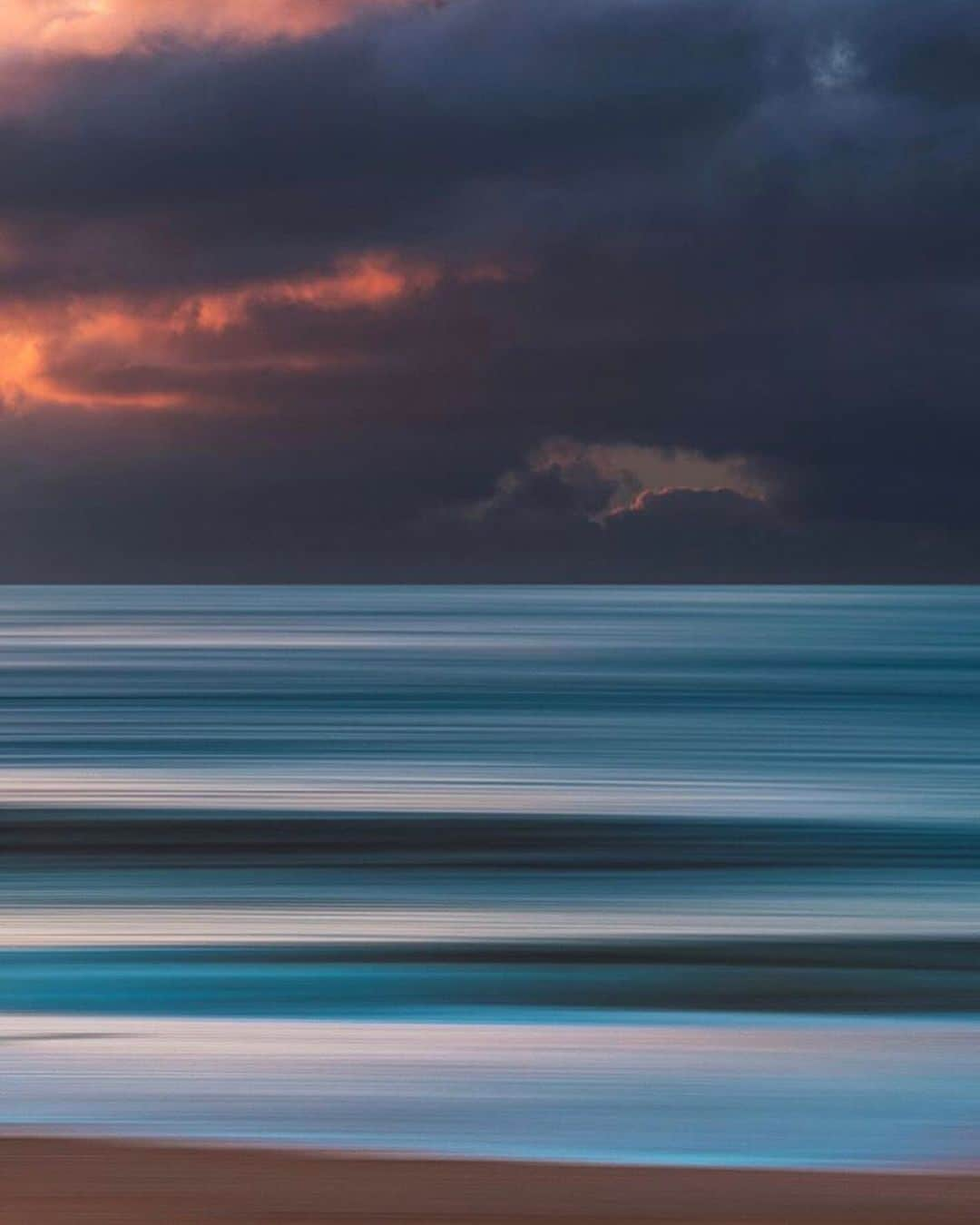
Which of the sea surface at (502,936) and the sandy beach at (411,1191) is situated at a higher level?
the sea surface at (502,936)

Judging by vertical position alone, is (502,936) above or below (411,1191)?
above

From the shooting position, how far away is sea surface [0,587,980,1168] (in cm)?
630

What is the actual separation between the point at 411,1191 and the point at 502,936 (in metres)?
5.38

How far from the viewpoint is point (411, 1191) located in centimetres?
527

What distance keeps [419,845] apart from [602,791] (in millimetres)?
5172

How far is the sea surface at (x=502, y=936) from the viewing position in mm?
6305

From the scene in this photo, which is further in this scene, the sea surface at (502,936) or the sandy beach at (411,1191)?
the sea surface at (502,936)

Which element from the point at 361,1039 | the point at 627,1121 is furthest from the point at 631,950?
the point at 627,1121

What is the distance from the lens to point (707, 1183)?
5.40 meters

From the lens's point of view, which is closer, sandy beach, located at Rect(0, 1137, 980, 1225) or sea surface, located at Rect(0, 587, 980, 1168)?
sandy beach, located at Rect(0, 1137, 980, 1225)

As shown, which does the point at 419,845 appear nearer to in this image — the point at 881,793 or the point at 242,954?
the point at 242,954

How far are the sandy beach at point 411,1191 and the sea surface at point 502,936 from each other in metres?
0.24

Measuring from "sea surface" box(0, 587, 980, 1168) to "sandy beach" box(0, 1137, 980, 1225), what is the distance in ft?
0.80

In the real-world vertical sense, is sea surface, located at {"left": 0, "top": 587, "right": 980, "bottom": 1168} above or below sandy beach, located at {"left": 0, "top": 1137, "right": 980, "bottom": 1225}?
above
